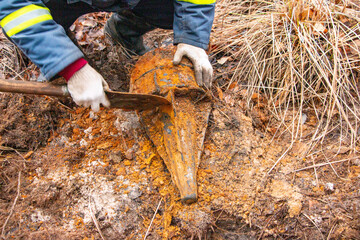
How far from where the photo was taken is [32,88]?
1.56 metres

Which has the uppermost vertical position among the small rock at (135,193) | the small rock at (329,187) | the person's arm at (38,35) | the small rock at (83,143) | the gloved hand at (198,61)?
the person's arm at (38,35)

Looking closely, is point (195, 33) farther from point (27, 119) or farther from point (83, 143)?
point (27, 119)

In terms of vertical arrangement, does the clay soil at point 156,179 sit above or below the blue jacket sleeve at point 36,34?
below

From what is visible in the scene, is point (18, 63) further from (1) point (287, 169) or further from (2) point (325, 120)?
(2) point (325, 120)

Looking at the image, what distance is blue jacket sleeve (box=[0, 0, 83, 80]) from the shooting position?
1.46 meters

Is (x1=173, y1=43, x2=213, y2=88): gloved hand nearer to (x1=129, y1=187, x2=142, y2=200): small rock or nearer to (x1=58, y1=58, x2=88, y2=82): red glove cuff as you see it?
(x1=58, y1=58, x2=88, y2=82): red glove cuff

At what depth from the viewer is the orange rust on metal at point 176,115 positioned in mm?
1621

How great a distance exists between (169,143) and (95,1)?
115 centimetres

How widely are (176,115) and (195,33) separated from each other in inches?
24.8

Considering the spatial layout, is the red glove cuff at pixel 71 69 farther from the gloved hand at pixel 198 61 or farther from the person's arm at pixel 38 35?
the gloved hand at pixel 198 61

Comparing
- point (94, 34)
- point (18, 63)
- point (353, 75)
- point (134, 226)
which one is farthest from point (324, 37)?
point (18, 63)

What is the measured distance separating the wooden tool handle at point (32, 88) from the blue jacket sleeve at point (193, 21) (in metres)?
0.89

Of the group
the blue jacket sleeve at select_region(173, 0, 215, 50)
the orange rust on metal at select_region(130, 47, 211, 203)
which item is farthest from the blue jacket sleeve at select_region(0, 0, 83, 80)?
the blue jacket sleeve at select_region(173, 0, 215, 50)

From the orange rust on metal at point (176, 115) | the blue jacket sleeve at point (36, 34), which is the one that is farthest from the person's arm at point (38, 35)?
the orange rust on metal at point (176, 115)
